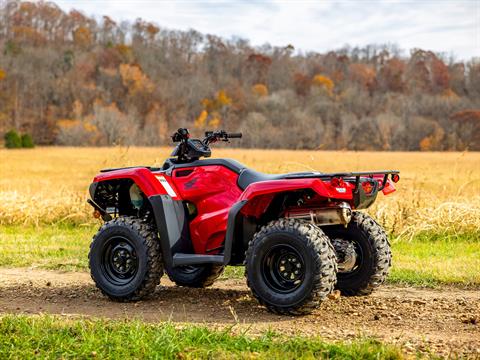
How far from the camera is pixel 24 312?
656cm

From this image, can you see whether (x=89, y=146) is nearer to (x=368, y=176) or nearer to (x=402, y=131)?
(x=402, y=131)

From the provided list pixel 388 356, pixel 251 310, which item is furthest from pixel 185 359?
pixel 251 310

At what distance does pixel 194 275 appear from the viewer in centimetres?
742

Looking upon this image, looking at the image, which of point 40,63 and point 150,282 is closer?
point 150,282

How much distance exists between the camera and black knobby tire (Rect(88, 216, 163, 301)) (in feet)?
22.5

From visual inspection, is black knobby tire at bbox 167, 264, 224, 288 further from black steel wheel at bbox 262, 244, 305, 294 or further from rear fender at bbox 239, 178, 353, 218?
black steel wheel at bbox 262, 244, 305, 294

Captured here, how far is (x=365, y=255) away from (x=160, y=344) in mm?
2495

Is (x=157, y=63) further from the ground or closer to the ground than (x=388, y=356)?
further from the ground

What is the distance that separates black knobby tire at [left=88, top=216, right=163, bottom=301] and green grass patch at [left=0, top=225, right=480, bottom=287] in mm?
1799

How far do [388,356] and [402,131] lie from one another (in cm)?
5822

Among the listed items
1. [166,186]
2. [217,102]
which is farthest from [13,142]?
[166,186]

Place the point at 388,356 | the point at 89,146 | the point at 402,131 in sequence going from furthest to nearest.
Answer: the point at 402,131 < the point at 89,146 < the point at 388,356

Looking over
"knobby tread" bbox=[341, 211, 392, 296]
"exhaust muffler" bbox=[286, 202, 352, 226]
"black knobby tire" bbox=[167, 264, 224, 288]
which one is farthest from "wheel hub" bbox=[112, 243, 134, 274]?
"knobby tread" bbox=[341, 211, 392, 296]

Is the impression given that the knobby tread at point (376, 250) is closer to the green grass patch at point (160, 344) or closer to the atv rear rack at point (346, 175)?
the atv rear rack at point (346, 175)
